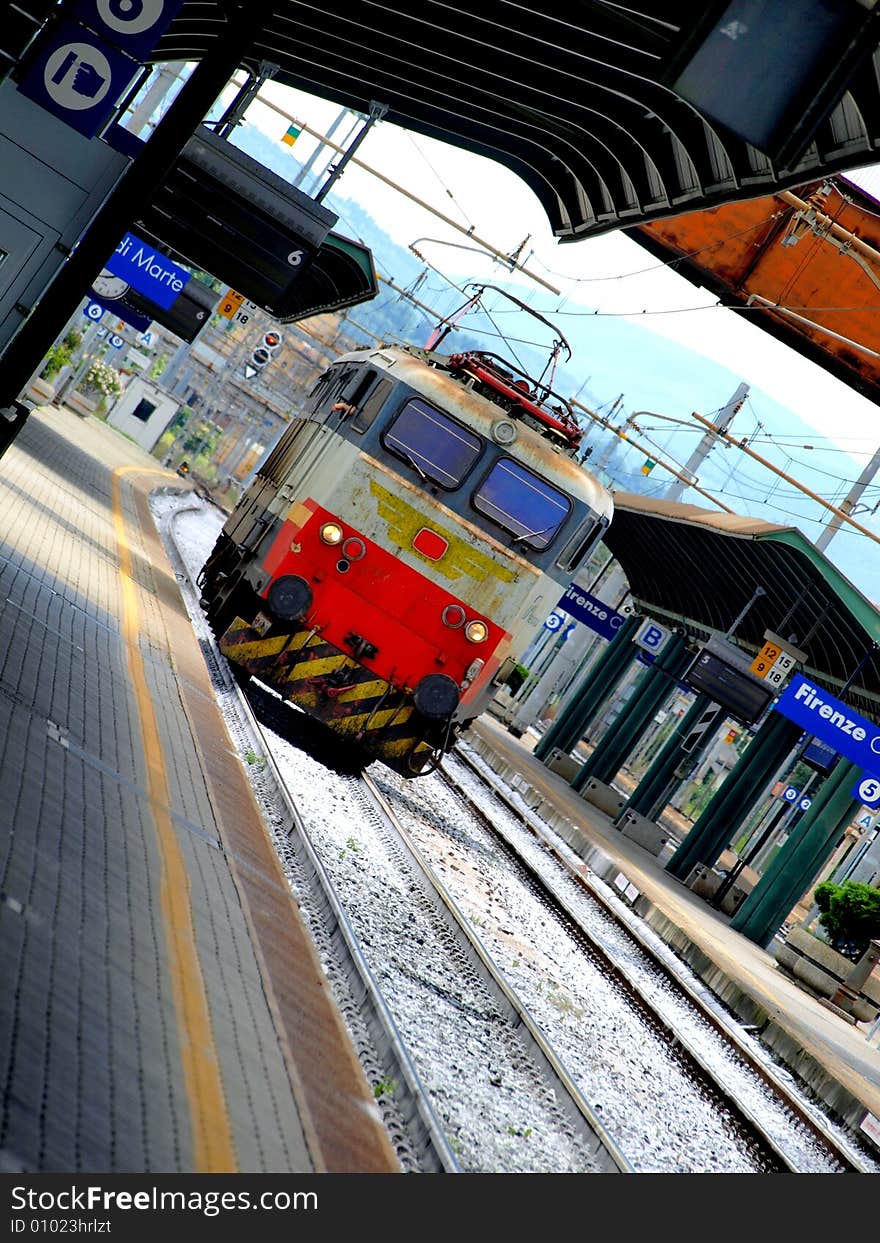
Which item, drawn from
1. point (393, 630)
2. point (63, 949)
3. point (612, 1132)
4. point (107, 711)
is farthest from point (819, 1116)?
point (63, 949)

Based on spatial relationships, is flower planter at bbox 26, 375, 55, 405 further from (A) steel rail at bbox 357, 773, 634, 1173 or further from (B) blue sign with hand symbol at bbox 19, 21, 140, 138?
(B) blue sign with hand symbol at bbox 19, 21, 140, 138

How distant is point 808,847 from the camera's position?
22.2 m

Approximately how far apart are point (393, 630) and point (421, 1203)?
30.8ft

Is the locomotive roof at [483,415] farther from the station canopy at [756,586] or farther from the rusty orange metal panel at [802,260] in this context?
the station canopy at [756,586]

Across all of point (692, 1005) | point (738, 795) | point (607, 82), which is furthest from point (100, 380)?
point (607, 82)

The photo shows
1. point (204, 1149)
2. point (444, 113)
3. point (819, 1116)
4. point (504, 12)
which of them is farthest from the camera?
point (444, 113)

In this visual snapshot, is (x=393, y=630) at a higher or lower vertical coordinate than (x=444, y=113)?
lower

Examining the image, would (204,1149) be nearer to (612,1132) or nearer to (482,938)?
(612,1132)

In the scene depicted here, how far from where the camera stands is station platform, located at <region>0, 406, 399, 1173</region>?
4480mm

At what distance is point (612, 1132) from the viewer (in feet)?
26.9

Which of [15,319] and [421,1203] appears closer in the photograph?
[421,1203]

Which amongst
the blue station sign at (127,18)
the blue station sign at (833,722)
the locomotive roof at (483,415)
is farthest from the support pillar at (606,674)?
the blue station sign at (127,18)

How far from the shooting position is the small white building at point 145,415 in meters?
66.0

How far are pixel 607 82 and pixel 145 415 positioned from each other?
58667 millimetres
